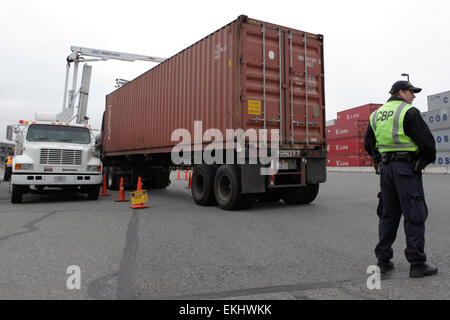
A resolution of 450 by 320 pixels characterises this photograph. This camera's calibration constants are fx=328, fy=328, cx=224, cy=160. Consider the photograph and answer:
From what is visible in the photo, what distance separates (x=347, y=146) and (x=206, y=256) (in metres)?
31.2

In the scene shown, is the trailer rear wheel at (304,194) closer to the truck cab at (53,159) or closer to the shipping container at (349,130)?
the truck cab at (53,159)

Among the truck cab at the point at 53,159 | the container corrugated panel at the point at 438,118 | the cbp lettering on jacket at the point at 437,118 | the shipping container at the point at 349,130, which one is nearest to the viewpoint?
the truck cab at the point at 53,159

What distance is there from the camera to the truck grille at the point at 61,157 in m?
8.46

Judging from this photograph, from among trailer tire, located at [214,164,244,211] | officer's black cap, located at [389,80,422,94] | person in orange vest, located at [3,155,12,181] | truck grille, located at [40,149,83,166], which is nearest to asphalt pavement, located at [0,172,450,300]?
trailer tire, located at [214,164,244,211]

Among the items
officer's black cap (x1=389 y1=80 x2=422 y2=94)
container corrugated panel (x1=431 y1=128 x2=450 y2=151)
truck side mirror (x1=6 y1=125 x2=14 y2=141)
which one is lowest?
officer's black cap (x1=389 y1=80 x2=422 y2=94)

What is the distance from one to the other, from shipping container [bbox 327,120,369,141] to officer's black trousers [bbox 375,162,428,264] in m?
29.3

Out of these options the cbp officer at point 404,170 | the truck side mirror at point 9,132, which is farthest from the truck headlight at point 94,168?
the cbp officer at point 404,170

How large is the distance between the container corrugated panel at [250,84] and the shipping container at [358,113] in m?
27.0

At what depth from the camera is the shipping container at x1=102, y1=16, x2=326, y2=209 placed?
272 inches

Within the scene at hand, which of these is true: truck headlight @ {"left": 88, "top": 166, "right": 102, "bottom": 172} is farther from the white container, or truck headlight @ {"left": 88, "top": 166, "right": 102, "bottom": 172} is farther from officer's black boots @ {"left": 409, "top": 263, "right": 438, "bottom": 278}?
the white container

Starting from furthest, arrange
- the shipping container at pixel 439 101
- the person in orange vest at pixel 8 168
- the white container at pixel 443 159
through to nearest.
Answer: the shipping container at pixel 439 101, the white container at pixel 443 159, the person in orange vest at pixel 8 168

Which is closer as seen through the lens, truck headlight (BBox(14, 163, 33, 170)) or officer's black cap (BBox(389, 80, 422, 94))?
officer's black cap (BBox(389, 80, 422, 94))

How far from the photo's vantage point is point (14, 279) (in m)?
2.90
